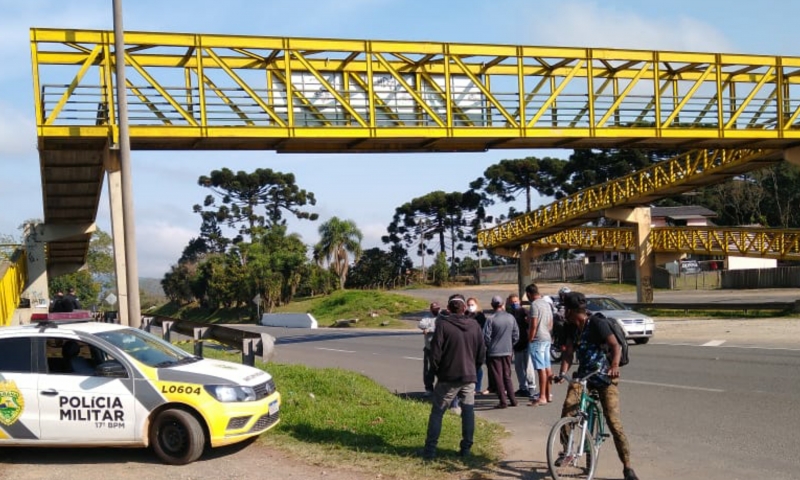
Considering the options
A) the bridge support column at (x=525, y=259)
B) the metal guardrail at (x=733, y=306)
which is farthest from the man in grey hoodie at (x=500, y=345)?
the bridge support column at (x=525, y=259)

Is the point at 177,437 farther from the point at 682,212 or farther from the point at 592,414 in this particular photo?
the point at 682,212

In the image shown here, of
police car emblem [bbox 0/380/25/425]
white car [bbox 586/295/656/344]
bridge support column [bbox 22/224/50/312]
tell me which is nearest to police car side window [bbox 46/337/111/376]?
police car emblem [bbox 0/380/25/425]

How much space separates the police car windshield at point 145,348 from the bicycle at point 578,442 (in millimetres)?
4293

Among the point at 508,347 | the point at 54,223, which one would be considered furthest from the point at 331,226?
the point at 508,347

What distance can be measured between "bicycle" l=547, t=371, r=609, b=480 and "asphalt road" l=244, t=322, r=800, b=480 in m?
0.60

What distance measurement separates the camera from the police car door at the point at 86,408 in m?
8.59

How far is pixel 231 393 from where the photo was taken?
875 centimetres

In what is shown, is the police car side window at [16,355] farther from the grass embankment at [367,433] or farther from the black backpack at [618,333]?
the black backpack at [618,333]

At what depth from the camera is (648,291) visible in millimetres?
38406

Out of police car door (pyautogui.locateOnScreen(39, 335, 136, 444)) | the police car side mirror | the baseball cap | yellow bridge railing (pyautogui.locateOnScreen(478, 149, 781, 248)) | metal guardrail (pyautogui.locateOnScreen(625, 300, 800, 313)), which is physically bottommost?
metal guardrail (pyautogui.locateOnScreen(625, 300, 800, 313))

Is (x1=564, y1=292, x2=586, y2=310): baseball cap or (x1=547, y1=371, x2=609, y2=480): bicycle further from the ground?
(x1=564, y1=292, x2=586, y2=310): baseball cap

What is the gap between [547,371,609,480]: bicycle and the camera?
736 centimetres

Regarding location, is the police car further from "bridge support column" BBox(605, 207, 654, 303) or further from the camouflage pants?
"bridge support column" BBox(605, 207, 654, 303)

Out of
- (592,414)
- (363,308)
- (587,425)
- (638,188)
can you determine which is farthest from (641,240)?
(587,425)
